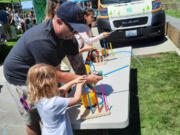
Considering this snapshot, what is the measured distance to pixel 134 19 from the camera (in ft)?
18.4

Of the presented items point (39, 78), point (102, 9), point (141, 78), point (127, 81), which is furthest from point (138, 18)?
point (39, 78)

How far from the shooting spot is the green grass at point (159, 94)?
242cm

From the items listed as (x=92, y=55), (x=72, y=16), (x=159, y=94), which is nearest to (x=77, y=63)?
(x=72, y=16)

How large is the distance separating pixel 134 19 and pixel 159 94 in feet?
10.2

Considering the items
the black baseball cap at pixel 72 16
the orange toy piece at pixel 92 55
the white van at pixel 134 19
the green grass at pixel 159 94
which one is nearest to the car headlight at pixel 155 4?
the white van at pixel 134 19

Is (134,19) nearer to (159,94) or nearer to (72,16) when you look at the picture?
(159,94)

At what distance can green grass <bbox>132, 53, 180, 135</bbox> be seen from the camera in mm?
2416

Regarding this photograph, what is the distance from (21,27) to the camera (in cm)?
1323

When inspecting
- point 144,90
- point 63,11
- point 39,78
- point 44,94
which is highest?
point 63,11

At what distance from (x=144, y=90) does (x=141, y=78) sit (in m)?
0.48

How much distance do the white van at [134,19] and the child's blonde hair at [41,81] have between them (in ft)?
13.8

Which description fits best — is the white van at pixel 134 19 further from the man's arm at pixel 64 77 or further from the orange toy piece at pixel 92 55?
the man's arm at pixel 64 77

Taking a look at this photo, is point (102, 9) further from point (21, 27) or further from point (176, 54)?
point (21, 27)

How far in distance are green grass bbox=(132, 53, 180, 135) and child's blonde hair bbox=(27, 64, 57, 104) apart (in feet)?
4.58
